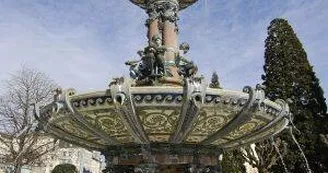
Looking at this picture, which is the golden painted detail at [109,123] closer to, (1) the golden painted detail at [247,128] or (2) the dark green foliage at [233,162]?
(1) the golden painted detail at [247,128]

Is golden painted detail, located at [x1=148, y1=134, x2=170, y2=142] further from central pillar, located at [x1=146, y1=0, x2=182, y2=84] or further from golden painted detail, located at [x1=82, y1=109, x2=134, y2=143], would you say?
central pillar, located at [x1=146, y1=0, x2=182, y2=84]

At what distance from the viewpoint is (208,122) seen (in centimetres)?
845

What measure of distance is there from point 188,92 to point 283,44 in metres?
25.2

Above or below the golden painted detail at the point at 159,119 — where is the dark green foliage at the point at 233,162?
above

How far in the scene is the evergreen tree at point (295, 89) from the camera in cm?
2686

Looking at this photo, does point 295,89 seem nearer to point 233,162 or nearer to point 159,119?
point 233,162

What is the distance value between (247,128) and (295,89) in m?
21.2

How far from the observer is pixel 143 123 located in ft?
27.3

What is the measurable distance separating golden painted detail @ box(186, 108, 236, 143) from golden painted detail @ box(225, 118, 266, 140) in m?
0.46

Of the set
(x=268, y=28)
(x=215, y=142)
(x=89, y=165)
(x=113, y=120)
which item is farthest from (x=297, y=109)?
(x=89, y=165)

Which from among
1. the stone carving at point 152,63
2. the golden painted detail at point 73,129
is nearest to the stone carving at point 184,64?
the stone carving at point 152,63

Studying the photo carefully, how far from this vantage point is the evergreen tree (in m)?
26.9

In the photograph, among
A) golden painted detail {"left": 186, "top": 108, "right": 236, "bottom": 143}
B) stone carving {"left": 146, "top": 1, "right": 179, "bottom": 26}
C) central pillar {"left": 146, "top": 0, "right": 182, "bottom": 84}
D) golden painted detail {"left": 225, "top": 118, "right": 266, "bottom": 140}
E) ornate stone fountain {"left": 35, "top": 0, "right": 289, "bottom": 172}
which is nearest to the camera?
ornate stone fountain {"left": 35, "top": 0, "right": 289, "bottom": 172}

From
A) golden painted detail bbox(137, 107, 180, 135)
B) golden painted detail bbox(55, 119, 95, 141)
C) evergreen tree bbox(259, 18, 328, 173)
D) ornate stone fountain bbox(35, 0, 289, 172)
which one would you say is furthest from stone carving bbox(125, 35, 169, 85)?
evergreen tree bbox(259, 18, 328, 173)
